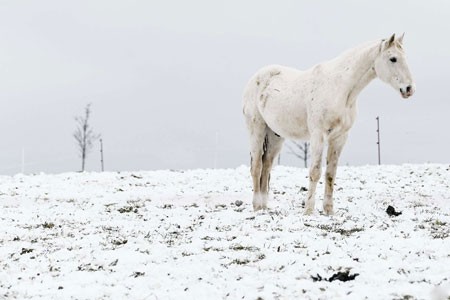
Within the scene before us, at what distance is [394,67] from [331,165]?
8.14ft

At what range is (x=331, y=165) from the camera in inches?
442

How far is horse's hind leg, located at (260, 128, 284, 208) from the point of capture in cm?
1274

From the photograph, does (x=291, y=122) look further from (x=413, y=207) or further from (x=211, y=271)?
(x=211, y=271)

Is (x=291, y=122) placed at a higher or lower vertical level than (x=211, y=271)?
higher

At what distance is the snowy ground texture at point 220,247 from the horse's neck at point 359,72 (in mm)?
2626

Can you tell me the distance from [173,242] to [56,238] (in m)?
2.28

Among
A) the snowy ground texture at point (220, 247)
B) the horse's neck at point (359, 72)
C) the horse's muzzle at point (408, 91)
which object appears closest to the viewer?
the snowy ground texture at point (220, 247)

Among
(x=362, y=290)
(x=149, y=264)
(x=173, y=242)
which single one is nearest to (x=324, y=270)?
(x=362, y=290)

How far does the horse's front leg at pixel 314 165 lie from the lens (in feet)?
34.2

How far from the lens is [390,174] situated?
19.4m

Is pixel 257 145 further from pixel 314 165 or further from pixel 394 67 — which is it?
pixel 394 67

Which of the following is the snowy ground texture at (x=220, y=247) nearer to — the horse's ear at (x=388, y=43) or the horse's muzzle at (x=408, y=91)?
the horse's muzzle at (x=408, y=91)

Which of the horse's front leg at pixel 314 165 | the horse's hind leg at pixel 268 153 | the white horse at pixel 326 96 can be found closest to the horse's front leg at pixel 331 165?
the white horse at pixel 326 96

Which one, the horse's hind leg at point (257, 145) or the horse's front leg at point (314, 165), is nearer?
the horse's front leg at point (314, 165)
